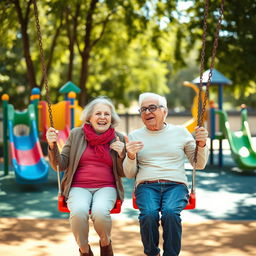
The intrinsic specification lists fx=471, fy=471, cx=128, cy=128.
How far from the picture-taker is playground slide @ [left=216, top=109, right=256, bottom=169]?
8844 mm

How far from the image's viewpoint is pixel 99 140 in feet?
11.8

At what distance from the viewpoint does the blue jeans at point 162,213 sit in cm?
320

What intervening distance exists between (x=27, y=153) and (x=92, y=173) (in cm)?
517

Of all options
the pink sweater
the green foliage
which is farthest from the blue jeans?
the green foliage

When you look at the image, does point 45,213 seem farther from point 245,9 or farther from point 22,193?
point 245,9

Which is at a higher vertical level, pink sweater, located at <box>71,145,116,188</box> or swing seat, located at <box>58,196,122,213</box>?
pink sweater, located at <box>71,145,116,188</box>

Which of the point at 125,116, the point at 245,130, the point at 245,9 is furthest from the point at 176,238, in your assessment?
the point at 125,116

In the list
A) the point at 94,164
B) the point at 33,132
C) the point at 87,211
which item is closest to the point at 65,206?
the point at 87,211

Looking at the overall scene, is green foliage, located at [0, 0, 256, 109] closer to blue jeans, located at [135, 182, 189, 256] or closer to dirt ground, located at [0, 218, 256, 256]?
dirt ground, located at [0, 218, 256, 256]

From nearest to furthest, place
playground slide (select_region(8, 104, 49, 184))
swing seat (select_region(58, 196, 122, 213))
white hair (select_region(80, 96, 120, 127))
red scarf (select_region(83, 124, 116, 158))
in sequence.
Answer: swing seat (select_region(58, 196, 122, 213)), red scarf (select_region(83, 124, 116, 158)), white hair (select_region(80, 96, 120, 127)), playground slide (select_region(8, 104, 49, 184))

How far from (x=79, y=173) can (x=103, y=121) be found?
44 centimetres

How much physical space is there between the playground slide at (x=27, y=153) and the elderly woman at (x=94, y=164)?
382 centimetres

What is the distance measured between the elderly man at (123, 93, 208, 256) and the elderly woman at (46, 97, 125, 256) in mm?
169

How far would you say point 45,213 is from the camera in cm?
572
